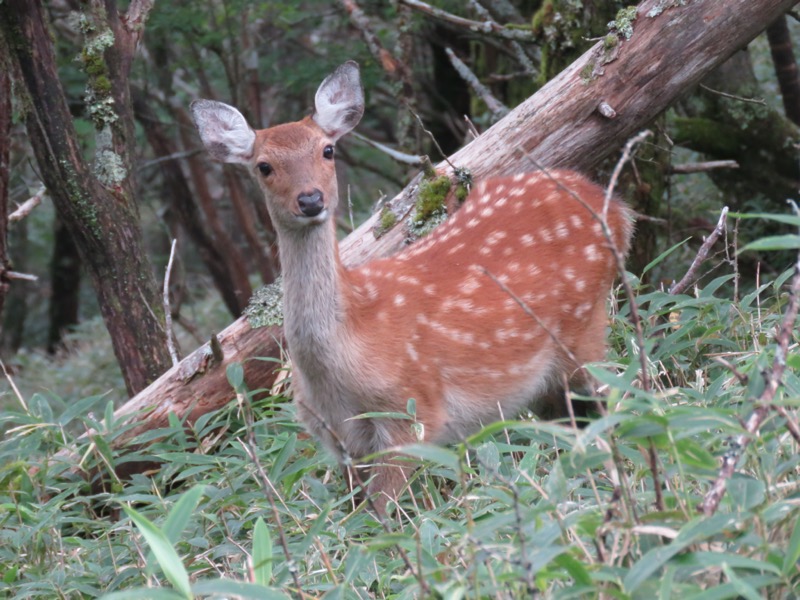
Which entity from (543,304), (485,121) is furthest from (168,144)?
(543,304)

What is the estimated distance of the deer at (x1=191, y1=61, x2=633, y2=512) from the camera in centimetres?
418

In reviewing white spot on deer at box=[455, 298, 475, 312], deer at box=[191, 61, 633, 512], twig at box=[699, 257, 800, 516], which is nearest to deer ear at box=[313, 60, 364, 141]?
deer at box=[191, 61, 633, 512]

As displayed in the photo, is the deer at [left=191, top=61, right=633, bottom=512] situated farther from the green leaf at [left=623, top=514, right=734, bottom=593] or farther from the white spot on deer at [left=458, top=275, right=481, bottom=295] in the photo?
the green leaf at [left=623, top=514, right=734, bottom=593]

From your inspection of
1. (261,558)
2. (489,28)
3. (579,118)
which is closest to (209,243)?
(489,28)

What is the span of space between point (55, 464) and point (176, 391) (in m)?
0.70

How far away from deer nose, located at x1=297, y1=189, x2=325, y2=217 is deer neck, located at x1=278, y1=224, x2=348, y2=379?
13 centimetres

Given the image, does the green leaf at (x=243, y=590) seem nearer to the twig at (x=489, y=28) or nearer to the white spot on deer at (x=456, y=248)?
the white spot on deer at (x=456, y=248)

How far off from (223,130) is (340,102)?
0.52m

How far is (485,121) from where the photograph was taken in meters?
8.55

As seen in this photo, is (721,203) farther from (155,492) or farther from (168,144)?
(168,144)

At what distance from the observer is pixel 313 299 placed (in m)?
4.20

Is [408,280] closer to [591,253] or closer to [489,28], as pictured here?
[591,253]

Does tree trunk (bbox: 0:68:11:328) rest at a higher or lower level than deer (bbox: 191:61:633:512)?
higher

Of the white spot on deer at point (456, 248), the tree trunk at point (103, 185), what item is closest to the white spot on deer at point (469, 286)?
the white spot on deer at point (456, 248)
